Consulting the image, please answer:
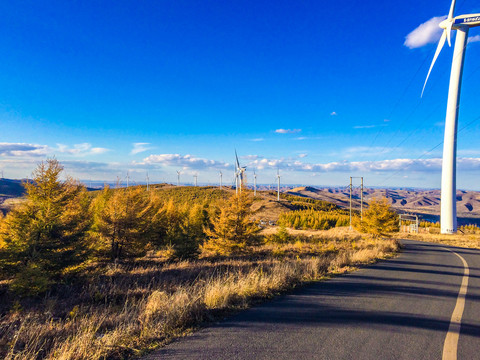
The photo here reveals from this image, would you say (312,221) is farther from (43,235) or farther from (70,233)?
(43,235)

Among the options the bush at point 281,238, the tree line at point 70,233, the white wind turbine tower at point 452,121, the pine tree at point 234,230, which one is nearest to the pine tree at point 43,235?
the tree line at point 70,233

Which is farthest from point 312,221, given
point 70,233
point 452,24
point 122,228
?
point 70,233

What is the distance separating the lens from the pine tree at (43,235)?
1294 cm

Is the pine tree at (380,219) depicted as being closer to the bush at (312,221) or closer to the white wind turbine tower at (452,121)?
the white wind turbine tower at (452,121)

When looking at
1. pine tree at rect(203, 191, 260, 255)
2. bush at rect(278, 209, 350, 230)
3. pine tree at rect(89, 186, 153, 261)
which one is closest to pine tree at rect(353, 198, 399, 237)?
pine tree at rect(203, 191, 260, 255)

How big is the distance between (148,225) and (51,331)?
17.6 metres

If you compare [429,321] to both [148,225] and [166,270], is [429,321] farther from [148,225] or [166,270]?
[148,225]

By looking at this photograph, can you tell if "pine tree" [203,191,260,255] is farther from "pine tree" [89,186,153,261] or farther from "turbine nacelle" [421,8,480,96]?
"turbine nacelle" [421,8,480,96]

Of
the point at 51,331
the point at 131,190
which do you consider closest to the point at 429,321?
the point at 51,331

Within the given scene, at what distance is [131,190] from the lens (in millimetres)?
22438

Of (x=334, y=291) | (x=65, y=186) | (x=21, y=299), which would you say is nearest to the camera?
(x=334, y=291)

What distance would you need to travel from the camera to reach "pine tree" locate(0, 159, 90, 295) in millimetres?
12938

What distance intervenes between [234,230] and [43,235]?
13722 millimetres

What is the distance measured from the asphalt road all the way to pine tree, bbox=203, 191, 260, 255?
1516cm
